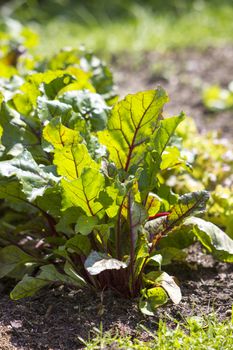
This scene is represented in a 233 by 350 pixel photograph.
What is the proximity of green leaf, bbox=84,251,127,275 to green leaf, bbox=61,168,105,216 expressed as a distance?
19cm

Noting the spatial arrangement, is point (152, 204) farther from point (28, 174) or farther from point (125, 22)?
point (125, 22)

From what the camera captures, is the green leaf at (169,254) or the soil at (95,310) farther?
the green leaf at (169,254)

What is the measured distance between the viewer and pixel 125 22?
7980 millimetres

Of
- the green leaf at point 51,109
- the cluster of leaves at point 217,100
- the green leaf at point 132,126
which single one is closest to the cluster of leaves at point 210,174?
the green leaf at point 132,126

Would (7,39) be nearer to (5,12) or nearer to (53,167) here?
(53,167)

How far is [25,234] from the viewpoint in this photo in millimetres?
3559

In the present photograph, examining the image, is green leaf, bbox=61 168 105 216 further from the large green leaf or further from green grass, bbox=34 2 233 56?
green grass, bbox=34 2 233 56

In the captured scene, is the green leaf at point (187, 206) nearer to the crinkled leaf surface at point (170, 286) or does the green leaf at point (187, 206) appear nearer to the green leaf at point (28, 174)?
the crinkled leaf surface at point (170, 286)

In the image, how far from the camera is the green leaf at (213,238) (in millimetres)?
2996

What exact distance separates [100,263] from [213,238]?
540 millimetres

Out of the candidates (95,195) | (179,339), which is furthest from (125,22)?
(179,339)

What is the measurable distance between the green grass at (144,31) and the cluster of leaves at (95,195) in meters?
3.81

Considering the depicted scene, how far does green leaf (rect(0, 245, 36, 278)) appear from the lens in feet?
10.5

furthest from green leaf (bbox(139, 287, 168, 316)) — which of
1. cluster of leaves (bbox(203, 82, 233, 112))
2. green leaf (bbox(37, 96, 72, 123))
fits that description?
cluster of leaves (bbox(203, 82, 233, 112))
